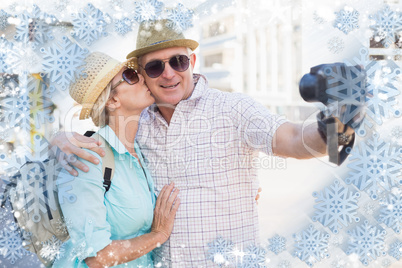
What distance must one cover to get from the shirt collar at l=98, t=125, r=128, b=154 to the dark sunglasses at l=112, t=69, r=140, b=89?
0.27 metres

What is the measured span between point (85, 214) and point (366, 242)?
175 centimetres

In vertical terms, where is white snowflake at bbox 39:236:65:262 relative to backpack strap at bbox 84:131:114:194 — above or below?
below

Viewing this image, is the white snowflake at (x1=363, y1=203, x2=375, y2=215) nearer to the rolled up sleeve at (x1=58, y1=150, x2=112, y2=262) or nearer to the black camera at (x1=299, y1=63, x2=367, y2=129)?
the black camera at (x1=299, y1=63, x2=367, y2=129)

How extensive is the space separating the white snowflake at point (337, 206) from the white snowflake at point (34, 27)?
2.08m

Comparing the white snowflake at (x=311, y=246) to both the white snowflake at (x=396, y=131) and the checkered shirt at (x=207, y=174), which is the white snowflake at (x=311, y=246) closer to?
the checkered shirt at (x=207, y=174)

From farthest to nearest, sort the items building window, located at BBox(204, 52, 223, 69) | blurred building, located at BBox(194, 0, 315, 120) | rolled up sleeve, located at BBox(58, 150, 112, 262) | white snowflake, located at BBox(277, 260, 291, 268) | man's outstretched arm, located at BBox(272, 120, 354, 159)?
building window, located at BBox(204, 52, 223, 69) < blurred building, located at BBox(194, 0, 315, 120) < white snowflake, located at BBox(277, 260, 291, 268) < rolled up sleeve, located at BBox(58, 150, 112, 262) < man's outstretched arm, located at BBox(272, 120, 354, 159)

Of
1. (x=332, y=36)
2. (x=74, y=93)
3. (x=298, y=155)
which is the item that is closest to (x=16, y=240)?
(x=74, y=93)

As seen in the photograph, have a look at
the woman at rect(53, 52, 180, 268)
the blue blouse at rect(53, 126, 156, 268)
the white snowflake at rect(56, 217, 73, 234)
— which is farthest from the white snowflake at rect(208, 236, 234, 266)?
the white snowflake at rect(56, 217, 73, 234)

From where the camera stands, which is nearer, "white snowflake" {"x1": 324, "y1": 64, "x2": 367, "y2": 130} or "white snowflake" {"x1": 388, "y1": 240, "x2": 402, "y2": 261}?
"white snowflake" {"x1": 324, "y1": 64, "x2": 367, "y2": 130}

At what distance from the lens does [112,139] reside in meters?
2.31

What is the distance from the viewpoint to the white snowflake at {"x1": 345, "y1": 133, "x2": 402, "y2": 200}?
2.36 m

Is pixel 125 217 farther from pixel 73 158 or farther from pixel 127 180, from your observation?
pixel 73 158

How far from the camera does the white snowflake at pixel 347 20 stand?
2.47 meters

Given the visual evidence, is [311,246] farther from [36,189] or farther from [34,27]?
[34,27]
